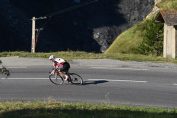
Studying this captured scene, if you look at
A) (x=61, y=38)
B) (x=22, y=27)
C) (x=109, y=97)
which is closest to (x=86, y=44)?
(x=61, y=38)

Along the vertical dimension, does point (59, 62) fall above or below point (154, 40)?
below

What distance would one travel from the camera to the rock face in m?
79.2

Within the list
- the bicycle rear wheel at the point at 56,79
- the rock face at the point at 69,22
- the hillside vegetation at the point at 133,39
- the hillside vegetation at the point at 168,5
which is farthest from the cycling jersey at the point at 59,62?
the rock face at the point at 69,22

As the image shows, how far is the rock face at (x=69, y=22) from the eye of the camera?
79.2 meters

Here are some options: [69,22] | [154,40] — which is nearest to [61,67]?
[154,40]

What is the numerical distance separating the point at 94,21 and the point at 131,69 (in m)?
62.4

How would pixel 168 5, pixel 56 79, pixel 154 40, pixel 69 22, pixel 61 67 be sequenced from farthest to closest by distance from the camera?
1. pixel 69 22
2. pixel 168 5
3. pixel 154 40
4. pixel 56 79
5. pixel 61 67

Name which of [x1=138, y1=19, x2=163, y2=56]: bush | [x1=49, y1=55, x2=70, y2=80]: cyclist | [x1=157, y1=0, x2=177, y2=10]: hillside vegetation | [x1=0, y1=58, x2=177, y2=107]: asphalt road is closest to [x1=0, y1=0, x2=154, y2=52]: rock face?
[x1=157, y1=0, x2=177, y2=10]: hillside vegetation

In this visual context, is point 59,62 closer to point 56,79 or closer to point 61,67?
point 61,67

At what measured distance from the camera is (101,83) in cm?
2250

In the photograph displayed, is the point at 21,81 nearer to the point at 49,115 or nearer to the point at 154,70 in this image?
the point at 154,70

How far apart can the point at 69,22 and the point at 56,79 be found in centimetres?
6719

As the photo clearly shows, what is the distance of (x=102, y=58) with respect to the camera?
1215 inches

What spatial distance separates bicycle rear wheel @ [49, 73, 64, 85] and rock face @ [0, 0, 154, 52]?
→ 53.2 metres
